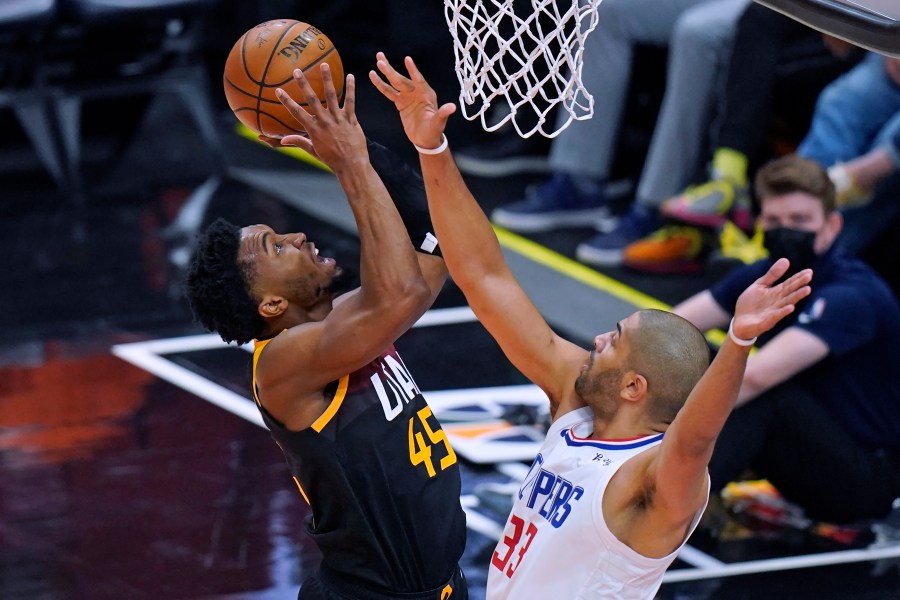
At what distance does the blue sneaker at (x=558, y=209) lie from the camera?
7645 mm

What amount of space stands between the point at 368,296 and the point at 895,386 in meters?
2.44

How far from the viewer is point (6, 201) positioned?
850 centimetres

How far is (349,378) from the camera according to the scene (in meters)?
3.27

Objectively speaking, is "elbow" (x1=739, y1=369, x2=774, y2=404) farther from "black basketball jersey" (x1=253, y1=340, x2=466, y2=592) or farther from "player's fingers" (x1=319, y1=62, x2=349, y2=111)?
"player's fingers" (x1=319, y1=62, x2=349, y2=111)

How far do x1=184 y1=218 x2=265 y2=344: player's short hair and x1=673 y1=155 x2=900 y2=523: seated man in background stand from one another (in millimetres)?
1978

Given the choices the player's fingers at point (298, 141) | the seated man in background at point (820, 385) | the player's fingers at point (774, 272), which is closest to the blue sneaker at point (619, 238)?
the seated man in background at point (820, 385)

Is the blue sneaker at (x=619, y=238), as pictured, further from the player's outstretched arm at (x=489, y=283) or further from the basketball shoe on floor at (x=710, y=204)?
the player's outstretched arm at (x=489, y=283)

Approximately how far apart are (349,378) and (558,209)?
455 cm

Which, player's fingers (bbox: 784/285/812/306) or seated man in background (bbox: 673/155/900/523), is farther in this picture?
→ seated man in background (bbox: 673/155/900/523)

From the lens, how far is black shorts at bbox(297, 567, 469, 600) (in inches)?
Answer: 131

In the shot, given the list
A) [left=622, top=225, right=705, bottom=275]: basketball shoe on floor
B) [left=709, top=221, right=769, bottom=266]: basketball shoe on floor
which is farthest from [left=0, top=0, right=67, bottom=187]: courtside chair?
[left=709, top=221, right=769, bottom=266]: basketball shoe on floor

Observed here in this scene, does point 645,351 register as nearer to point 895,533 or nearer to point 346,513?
point 346,513

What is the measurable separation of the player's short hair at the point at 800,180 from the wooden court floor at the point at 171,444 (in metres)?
1.19

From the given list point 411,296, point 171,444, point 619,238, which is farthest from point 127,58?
point 411,296
